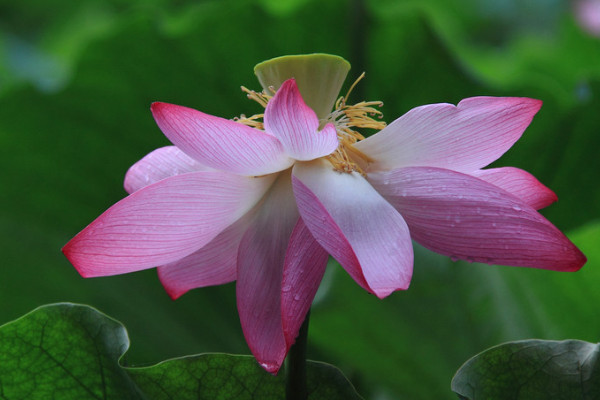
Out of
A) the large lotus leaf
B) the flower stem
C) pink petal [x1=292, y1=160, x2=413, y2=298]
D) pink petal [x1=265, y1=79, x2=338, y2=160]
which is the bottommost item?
the large lotus leaf

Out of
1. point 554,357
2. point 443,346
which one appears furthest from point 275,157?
point 443,346

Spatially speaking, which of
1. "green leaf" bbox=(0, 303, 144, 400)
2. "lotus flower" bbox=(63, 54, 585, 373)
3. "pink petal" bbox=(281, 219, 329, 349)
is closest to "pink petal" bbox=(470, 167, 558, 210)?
"lotus flower" bbox=(63, 54, 585, 373)

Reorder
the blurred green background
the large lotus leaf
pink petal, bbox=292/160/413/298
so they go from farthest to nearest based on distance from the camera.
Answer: the blurred green background, the large lotus leaf, pink petal, bbox=292/160/413/298

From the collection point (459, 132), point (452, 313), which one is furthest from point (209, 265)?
point (452, 313)

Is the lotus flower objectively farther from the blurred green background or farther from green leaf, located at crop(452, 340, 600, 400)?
the blurred green background

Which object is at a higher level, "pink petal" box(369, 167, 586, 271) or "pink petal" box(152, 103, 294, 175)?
"pink petal" box(152, 103, 294, 175)

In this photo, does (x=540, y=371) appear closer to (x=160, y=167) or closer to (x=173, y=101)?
(x=160, y=167)
